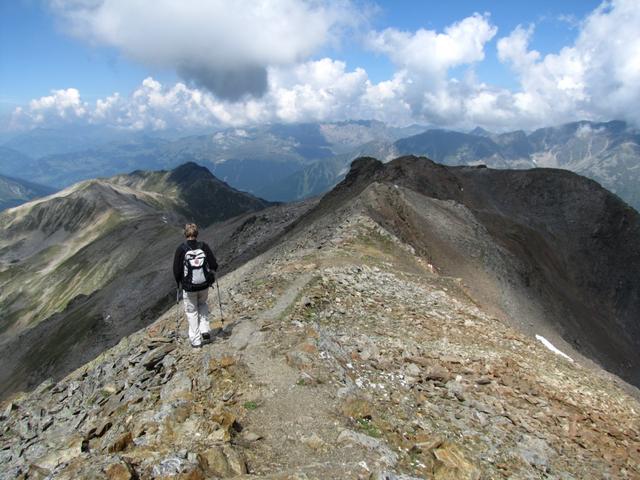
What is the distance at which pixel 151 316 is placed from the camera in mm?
56844

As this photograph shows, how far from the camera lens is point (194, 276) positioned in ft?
50.9

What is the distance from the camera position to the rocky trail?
10.4 metres

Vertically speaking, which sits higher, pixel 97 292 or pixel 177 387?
pixel 177 387

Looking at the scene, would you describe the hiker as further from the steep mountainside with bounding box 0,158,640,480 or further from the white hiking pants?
the steep mountainside with bounding box 0,158,640,480

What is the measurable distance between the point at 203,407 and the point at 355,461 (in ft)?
14.7

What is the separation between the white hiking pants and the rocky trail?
55 centimetres

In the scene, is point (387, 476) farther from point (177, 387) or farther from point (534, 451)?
point (177, 387)

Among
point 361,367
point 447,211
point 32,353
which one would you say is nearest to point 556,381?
point 361,367

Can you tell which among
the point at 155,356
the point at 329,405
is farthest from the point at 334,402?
the point at 155,356

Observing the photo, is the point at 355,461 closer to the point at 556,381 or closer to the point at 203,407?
the point at 203,407

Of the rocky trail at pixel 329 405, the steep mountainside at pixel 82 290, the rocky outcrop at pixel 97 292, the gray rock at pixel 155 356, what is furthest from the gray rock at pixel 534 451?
the steep mountainside at pixel 82 290

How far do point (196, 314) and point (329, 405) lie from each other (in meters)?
6.09

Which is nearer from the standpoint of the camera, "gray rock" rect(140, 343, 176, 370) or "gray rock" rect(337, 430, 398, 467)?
"gray rock" rect(337, 430, 398, 467)

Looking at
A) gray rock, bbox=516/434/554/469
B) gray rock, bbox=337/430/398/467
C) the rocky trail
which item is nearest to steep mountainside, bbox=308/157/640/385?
the rocky trail
